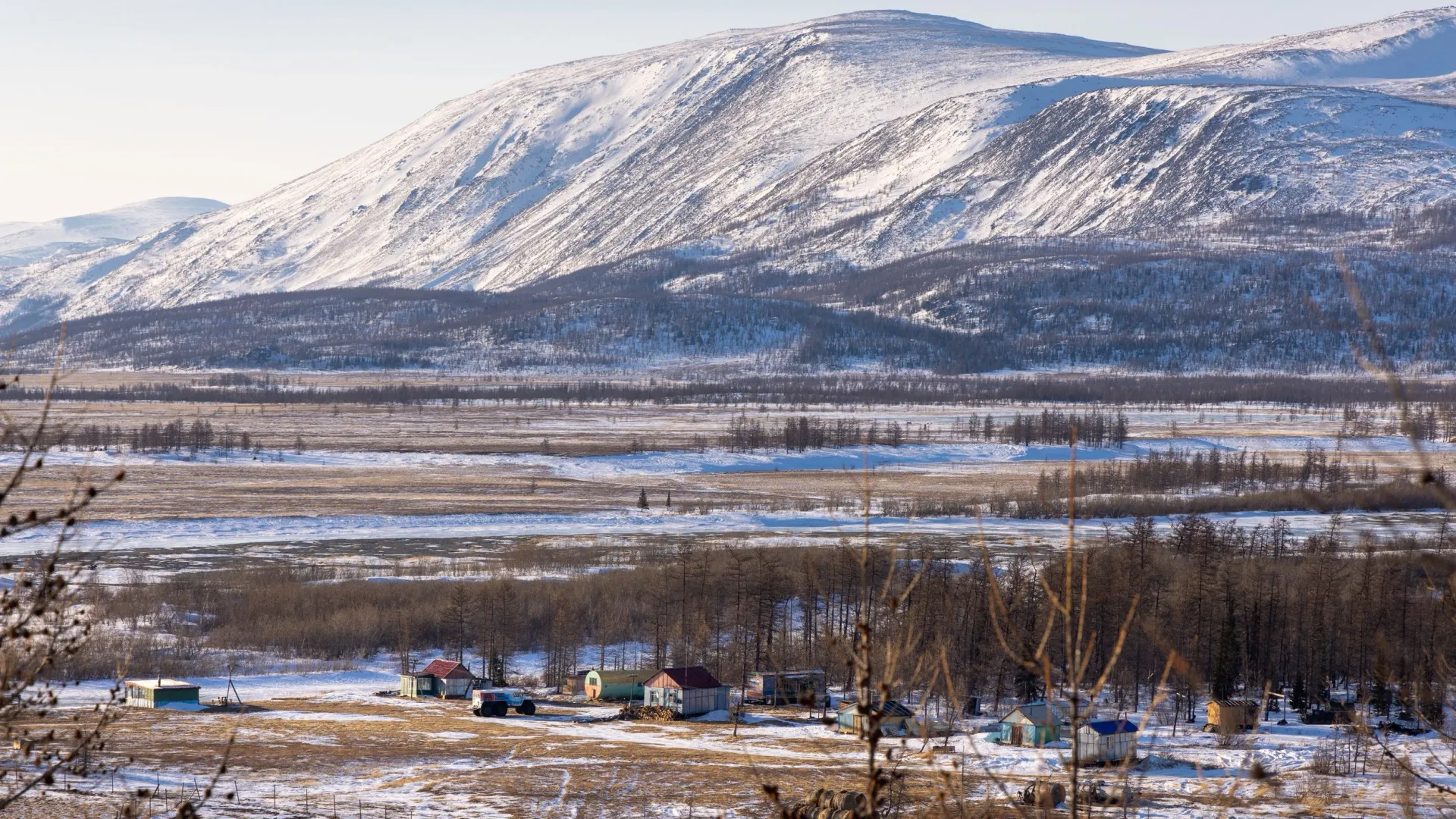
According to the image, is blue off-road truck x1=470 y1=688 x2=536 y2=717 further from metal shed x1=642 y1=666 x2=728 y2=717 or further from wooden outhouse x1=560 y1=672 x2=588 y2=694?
metal shed x1=642 y1=666 x2=728 y2=717

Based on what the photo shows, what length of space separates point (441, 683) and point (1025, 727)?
1849 centimetres

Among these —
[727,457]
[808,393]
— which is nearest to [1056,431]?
[727,457]

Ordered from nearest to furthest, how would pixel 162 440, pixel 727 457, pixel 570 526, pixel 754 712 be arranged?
1. pixel 754 712
2. pixel 570 526
3. pixel 162 440
4. pixel 727 457

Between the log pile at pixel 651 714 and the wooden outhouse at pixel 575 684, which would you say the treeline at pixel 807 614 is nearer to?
the wooden outhouse at pixel 575 684

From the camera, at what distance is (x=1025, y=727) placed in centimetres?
4347

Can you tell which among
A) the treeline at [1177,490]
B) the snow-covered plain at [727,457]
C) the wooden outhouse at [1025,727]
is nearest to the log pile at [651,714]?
the wooden outhouse at [1025,727]

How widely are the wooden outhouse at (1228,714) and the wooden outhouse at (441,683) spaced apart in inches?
919

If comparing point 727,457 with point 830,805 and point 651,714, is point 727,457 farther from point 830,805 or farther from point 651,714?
point 830,805

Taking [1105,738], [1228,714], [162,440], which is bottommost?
[1228,714]

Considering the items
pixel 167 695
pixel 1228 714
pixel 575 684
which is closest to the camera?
pixel 1228 714

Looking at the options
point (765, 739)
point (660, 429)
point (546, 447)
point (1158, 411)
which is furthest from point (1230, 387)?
point (765, 739)

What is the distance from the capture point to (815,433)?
390 feet

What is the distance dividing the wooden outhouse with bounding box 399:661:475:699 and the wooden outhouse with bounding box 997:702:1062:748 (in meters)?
17.1

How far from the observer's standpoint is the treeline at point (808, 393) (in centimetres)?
17025
